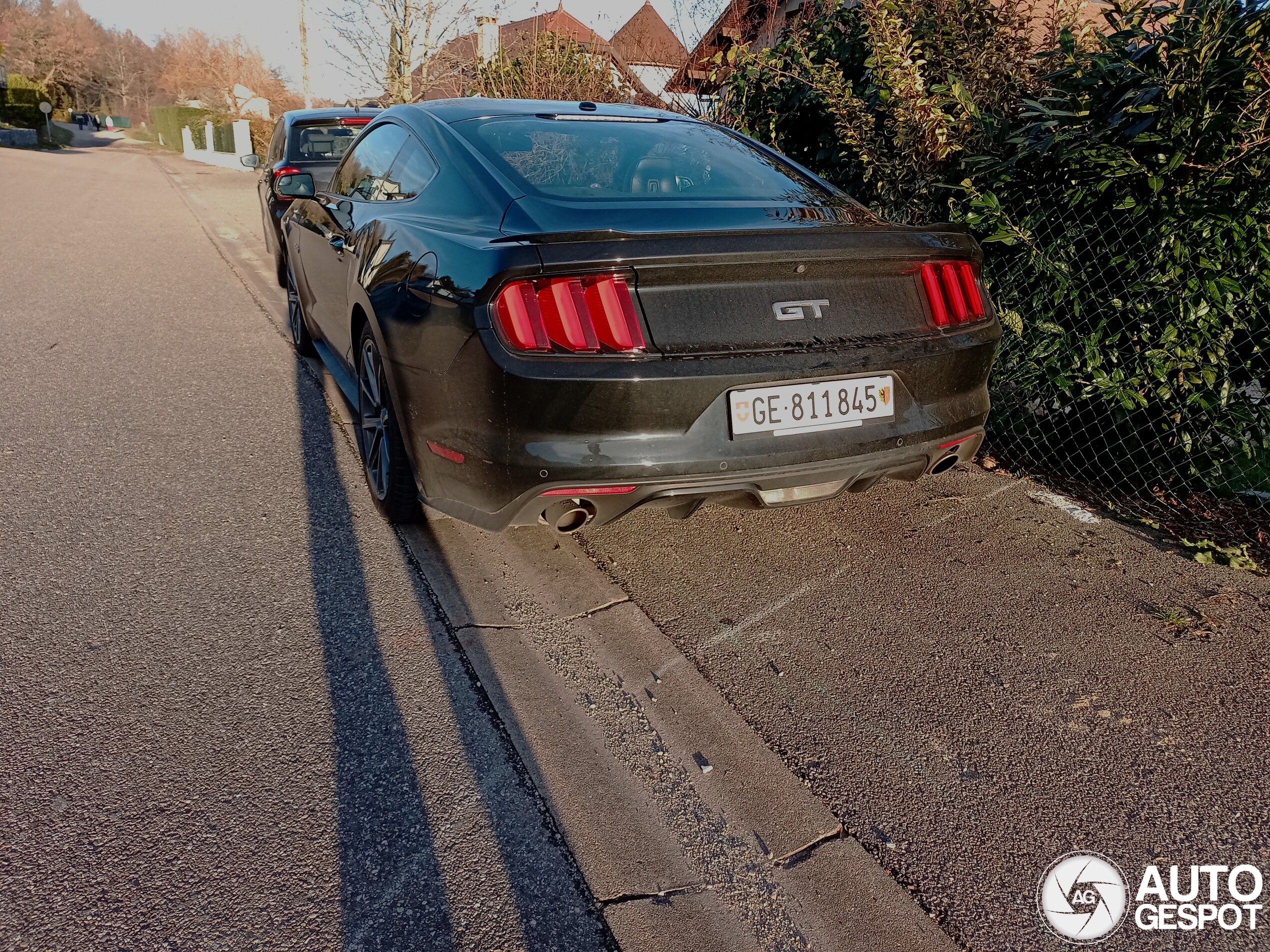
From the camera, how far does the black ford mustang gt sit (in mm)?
2584

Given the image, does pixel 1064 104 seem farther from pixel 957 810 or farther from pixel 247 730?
pixel 247 730

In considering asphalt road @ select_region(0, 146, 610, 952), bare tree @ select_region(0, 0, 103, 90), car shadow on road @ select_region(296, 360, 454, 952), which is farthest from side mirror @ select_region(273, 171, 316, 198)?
bare tree @ select_region(0, 0, 103, 90)

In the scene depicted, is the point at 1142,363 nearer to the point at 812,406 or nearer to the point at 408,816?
the point at 812,406

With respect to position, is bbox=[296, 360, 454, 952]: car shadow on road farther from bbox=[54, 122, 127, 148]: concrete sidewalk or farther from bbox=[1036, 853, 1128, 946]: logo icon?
bbox=[54, 122, 127, 148]: concrete sidewalk

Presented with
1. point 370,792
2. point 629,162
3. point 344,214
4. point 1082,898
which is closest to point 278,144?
point 344,214

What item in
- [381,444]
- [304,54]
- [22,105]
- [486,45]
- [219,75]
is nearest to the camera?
[381,444]

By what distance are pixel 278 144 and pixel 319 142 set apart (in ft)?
2.42

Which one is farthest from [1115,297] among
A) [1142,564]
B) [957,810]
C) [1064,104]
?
[957,810]

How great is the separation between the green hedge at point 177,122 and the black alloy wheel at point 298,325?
154 ft

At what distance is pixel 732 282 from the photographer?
269 centimetres

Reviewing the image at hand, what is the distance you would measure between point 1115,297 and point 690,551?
79.6 inches

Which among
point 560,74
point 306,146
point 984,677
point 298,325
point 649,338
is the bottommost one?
point 984,677

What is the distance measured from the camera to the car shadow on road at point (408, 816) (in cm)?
189

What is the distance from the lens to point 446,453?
291 centimetres
